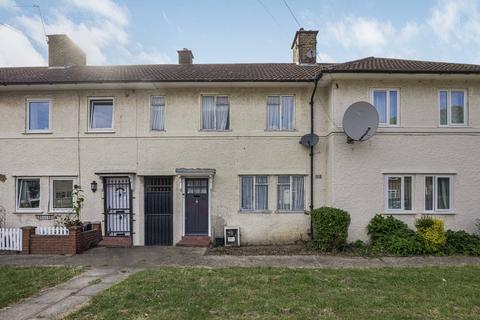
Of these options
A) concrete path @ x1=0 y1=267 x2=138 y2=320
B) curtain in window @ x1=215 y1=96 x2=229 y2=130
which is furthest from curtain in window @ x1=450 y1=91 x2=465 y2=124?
concrete path @ x1=0 y1=267 x2=138 y2=320

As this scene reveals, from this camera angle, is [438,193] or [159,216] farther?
[159,216]

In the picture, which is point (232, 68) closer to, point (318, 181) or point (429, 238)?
point (318, 181)

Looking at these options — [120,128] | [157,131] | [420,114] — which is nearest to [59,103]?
[120,128]

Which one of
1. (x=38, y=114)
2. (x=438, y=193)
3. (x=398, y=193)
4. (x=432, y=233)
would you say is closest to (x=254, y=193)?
(x=398, y=193)

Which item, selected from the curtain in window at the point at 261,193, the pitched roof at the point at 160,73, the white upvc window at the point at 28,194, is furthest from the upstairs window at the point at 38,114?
the curtain in window at the point at 261,193

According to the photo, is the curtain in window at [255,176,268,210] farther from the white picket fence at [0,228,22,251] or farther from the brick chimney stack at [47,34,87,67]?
the brick chimney stack at [47,34,87,67]

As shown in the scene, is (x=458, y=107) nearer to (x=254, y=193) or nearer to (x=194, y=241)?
(x=254, y=193)

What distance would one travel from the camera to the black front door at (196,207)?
11227mm

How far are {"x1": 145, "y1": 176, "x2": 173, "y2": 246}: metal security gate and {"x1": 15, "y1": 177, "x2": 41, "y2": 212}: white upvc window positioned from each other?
4.24 m

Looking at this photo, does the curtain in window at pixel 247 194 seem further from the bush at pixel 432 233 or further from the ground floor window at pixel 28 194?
the ground floor window at pixel 28 194

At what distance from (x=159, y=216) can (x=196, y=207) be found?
1.44m

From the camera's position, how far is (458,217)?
33.5 feet

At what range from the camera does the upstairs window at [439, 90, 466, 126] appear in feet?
34.3

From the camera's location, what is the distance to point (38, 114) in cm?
1161
